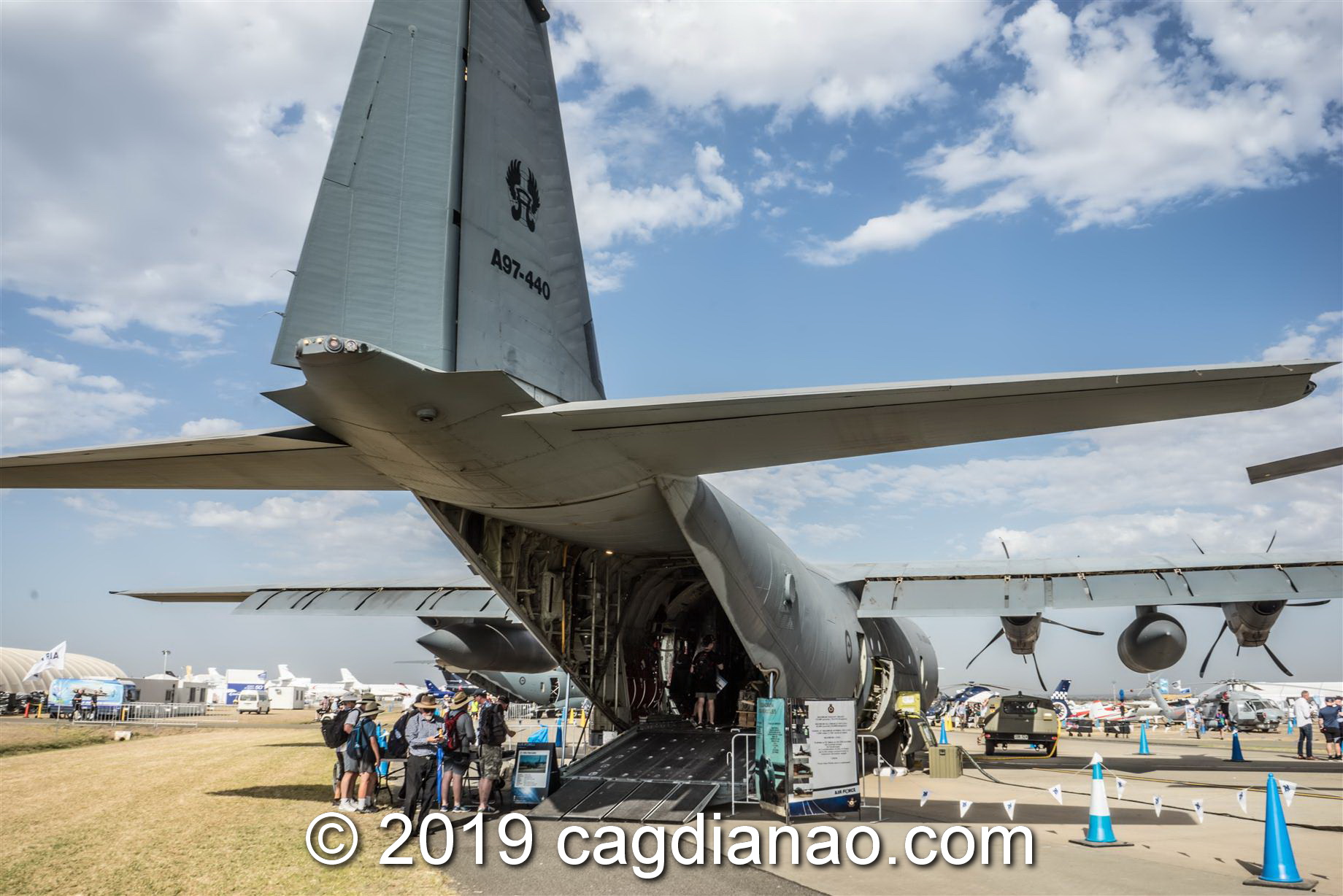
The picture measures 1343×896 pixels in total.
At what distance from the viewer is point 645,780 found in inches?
396

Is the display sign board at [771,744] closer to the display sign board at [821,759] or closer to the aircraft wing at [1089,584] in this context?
the display sign board at [821,759]

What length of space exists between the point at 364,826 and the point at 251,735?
16.5 meters

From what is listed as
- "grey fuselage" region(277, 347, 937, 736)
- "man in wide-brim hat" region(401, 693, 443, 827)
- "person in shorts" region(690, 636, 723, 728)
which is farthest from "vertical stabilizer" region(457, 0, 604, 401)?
"person in shorts" region(690, 636, 723, 728)

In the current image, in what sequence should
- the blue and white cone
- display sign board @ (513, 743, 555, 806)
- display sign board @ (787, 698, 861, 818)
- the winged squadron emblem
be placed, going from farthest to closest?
1. display sign board @ (513, 743, 555, 806)
2. display sign board @ (787, 698, 861, 818)
3. the blue and white cone
4. the winged squadron emblem

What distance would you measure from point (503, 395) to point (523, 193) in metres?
1.94

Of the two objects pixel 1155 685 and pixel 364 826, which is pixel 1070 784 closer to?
pixel 364 826

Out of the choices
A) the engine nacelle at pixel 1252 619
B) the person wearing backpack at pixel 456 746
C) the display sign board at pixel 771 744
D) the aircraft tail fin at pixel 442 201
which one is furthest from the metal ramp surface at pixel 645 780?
the engine nacelle at pixel 1252 619

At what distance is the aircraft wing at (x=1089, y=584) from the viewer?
12.1 metres

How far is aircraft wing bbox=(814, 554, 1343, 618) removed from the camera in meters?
12.1

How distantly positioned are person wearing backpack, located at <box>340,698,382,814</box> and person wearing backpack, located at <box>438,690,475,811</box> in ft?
2.56

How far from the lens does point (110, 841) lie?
754 cm

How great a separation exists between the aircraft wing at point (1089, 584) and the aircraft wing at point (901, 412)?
7.05 m

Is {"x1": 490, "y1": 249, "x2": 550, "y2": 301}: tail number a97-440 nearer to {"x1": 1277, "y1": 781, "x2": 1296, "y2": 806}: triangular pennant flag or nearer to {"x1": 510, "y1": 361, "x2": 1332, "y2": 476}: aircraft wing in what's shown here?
{"x1": 510, "y1": 361, "x2": 1332, "y2": 476}: aircraft wing

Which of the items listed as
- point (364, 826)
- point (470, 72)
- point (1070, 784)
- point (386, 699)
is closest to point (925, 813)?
point (1070, 784)
